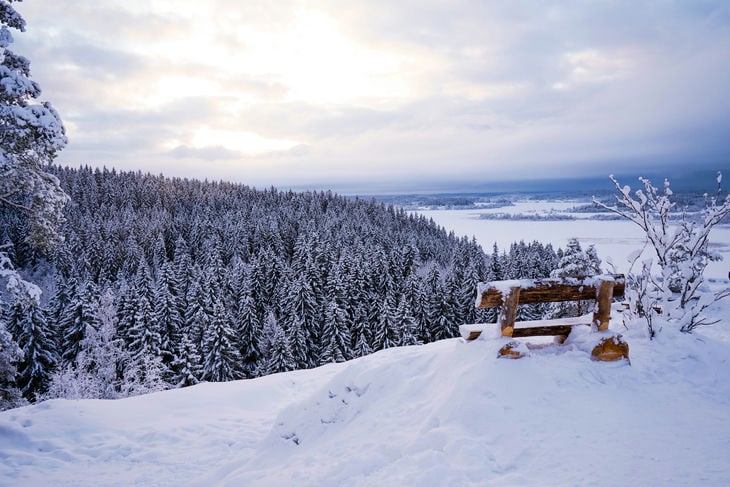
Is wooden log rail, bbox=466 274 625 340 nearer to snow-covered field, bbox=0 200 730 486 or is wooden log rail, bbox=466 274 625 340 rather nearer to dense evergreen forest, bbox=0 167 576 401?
snow-covered field, bbox=0 200 730 486

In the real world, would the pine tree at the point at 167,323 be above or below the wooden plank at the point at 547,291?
below

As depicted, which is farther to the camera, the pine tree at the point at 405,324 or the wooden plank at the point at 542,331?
the pine tree at the point at 405,324

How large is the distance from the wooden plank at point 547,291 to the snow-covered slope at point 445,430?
2.75 ft

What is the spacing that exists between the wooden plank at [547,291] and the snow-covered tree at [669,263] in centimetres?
157

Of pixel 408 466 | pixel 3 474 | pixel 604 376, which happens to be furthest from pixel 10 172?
pixel 604 376

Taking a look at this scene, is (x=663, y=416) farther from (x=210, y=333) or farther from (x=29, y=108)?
(x=210, y=333)

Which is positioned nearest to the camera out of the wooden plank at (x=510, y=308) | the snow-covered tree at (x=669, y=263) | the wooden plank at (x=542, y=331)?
the wooden plank at (x=510, y=308)

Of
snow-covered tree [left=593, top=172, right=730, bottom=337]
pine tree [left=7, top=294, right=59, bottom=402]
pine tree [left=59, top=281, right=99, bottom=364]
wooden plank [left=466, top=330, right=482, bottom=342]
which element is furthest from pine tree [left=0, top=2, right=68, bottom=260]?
pine tree [left=59, top=281, right=99, bottom=364]

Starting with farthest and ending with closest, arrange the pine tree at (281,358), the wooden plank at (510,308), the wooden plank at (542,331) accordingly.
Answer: the pine tree at (281,358) → the wooden plank at (542,331) → the wooden plank at (510,308)

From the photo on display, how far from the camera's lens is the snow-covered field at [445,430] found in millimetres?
4582

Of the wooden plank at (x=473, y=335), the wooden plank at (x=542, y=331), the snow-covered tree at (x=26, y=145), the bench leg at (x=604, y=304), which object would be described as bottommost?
the wooden plank at (x=473, y=335)

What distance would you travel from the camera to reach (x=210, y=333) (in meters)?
31.6

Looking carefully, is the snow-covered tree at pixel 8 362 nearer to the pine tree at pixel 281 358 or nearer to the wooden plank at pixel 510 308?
the wooden plank at pixel 510 308

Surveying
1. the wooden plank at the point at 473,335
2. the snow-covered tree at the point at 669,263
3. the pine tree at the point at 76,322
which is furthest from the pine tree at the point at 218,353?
the snow-covered tree at the point at 669,263
